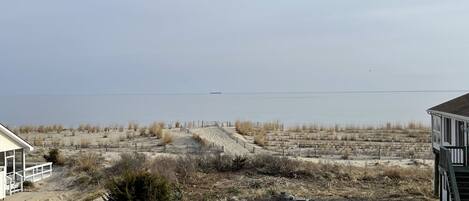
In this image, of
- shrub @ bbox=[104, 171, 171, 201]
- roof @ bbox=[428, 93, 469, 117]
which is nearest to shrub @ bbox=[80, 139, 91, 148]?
roof @ bbox=[428, 93, 469, 117]

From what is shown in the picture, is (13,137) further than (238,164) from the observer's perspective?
No

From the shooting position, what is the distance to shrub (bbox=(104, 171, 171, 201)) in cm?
1816

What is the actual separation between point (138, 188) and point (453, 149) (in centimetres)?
1118

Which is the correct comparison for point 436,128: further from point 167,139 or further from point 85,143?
point 85,143

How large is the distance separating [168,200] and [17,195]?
1205 centimetres

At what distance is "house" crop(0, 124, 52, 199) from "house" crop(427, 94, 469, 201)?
58.2ft

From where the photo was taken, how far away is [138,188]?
18281mm

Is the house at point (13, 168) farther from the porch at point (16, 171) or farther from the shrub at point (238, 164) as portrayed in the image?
the shrub at point (238, 164)

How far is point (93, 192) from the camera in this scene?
1061 inches

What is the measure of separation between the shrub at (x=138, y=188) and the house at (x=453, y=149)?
8.80m

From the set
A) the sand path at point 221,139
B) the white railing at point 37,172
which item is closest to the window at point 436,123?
the sand path at point 221,139

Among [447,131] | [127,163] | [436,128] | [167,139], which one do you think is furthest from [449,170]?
[167,139]

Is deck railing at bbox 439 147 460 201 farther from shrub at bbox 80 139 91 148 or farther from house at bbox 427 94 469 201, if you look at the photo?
shrub at bbox 80 139 91 148

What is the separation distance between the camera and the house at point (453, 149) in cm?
2041
